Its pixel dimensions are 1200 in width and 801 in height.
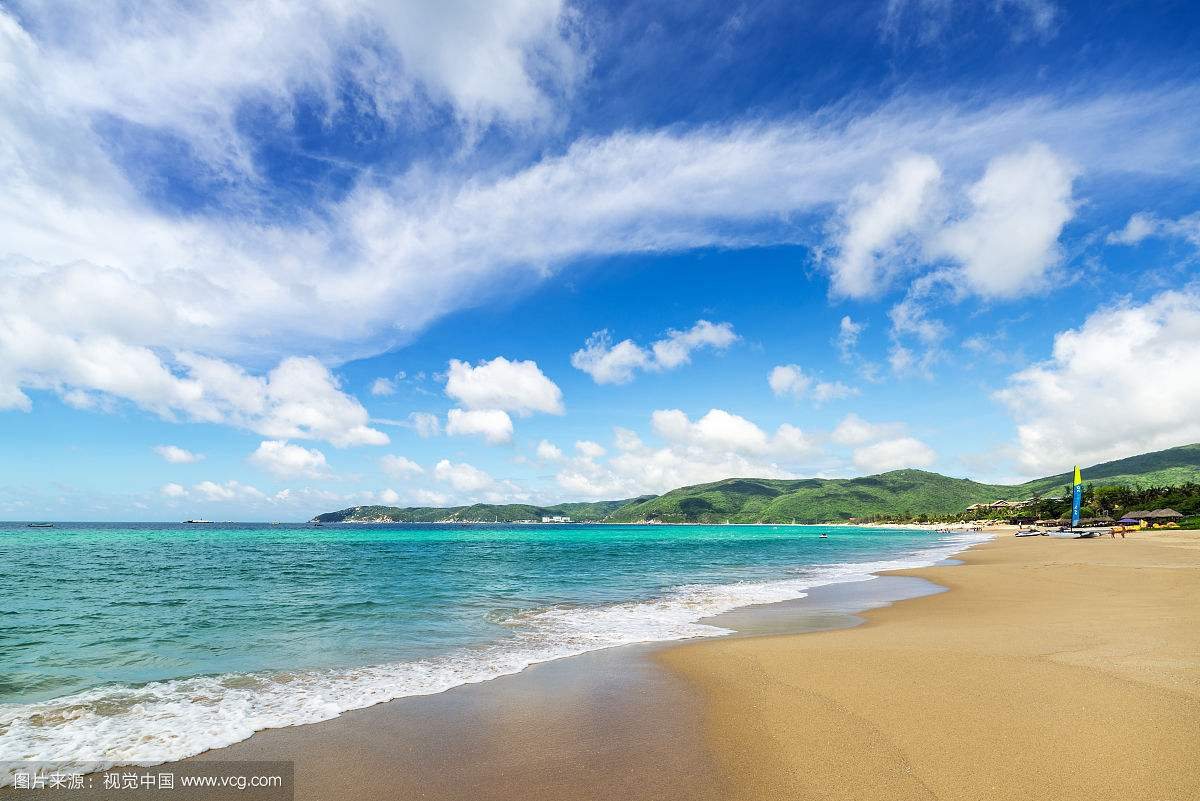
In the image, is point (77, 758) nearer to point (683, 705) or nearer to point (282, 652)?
point (282, 652)

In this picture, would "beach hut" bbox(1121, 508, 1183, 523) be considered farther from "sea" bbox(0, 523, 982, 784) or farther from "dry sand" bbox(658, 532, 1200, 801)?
"dry sand" bbox(658, 532, 1200, 801)

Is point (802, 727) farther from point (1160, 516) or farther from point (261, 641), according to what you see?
point (1160, 516)

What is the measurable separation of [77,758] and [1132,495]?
499ft

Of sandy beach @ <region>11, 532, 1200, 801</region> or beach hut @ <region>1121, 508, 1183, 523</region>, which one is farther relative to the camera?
beach hut @ <region>1121, 508, 1183, 523</region>

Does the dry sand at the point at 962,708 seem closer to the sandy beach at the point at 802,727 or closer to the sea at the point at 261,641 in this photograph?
the sandy beach at the point at 802,727

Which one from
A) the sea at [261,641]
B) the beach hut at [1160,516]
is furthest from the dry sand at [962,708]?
the beach hut at [1160,516]

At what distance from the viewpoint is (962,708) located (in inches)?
318

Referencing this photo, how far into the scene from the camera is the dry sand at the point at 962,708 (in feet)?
19.4

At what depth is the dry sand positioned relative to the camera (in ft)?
19.4


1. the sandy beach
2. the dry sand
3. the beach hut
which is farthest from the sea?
the beach hut

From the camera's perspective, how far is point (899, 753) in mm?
6621

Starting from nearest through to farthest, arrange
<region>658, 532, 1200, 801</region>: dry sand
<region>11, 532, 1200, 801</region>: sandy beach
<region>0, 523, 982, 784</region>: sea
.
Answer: <region>658, 532, 1200, 801</region>: dry sand < <region>11, 532, 1200, 801</region>: sandy beach < <region>0, 523, 982, 784</region>: sea

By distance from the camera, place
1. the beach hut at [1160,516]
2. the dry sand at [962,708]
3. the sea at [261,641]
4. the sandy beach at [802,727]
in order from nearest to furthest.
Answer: the dry sand at [962,708]
the sandy beach at [802,727]
the sea at [261,641]
the beach hut at [1160,516]

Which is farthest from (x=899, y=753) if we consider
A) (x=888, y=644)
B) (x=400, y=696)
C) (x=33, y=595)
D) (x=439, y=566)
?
(x=439, y=566)
